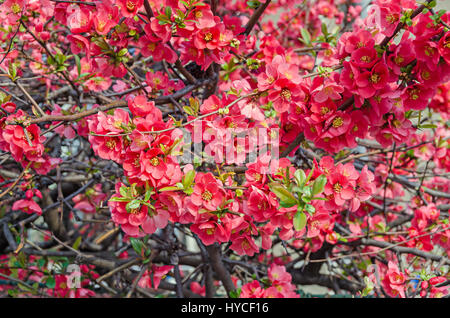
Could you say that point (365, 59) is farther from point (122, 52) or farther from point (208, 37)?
point (122, 52)

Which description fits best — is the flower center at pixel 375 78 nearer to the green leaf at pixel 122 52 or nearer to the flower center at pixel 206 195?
the flower center at pixel 206 195

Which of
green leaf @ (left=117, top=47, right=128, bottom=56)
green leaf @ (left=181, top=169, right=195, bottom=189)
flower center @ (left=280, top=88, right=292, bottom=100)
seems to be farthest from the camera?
green leaf @ (left=117, top=47, right=128, bottom=56)

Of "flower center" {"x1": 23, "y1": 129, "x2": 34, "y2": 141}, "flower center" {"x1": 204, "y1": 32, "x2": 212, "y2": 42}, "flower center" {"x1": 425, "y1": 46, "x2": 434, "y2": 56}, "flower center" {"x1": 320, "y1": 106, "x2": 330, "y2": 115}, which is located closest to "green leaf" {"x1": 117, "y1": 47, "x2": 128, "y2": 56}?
"flower center" {"x1": 204, "y1": 32, "x2": 212, "y2": 42}

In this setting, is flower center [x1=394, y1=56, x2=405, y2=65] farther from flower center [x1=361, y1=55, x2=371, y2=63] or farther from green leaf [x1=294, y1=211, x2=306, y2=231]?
green leaf [x1=294, y1=211, x2=306, y2=231]

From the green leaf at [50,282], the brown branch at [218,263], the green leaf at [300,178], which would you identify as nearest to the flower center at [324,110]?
the green leaf at [300,178]

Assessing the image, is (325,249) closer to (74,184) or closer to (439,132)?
(439,132)

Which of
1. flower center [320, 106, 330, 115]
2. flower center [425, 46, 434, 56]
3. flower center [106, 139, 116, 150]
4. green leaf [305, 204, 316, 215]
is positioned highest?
flower center [425, 46, 434, 56]

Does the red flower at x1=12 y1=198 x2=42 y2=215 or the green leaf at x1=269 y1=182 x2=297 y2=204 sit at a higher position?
the red flower at x1=12 y1=198 x2=42 y2=215

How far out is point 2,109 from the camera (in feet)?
3.76

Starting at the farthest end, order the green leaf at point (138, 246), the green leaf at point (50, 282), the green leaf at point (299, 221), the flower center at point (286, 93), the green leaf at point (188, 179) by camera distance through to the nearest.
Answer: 1. the green leaf at point (50, 282)
2. the green leaf at point (138, 246)
3. the flower center at point (286, 93)
4. the green leaf at point (188, 179)
5. the green leaf at point (299, 221)

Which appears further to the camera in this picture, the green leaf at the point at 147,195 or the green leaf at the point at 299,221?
the green leaf at the point at 147,195

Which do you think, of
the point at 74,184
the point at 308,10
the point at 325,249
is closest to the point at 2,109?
the point at 74,184

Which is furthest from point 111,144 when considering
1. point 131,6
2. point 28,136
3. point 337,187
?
point 337,187

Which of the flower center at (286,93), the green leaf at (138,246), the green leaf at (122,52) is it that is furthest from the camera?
the green leaf at (138,246)
